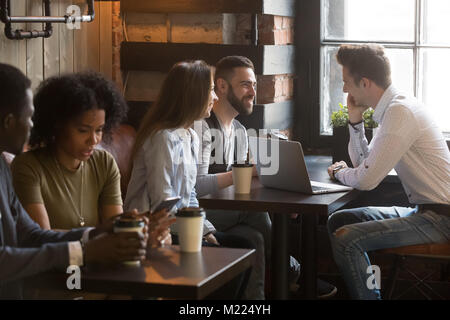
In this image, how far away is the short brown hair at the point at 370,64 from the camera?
3457 mm

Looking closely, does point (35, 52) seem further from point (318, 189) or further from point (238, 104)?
point (318, 189)

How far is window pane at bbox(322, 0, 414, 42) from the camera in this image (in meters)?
4.50

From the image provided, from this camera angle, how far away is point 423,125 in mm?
3234

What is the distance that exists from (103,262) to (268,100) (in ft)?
7.83

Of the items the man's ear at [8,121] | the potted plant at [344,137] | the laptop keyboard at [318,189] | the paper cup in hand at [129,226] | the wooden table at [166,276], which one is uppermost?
the man's ear at [8,121]

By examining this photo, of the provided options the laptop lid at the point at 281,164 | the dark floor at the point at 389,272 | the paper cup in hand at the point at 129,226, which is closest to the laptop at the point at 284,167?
the laptop lid at the point at 281,164

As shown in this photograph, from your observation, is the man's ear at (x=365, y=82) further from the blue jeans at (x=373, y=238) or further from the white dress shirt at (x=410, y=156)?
the blue jeans at (x=373, y=238)

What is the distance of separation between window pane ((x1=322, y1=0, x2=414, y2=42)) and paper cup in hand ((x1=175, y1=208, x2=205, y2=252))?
2.70 m

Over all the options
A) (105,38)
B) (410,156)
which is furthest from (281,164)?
(105,38)

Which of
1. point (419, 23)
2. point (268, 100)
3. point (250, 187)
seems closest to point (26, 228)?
point (250, 187)

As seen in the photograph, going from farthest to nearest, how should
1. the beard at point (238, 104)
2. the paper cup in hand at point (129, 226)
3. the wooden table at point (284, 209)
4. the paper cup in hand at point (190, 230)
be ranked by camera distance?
the beard at point (238, 104) → the wooden table at point (284, 209) → the paper cup in hand at point (190, 230) → the paper cup in hand at point (129, 226)

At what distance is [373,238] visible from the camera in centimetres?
320

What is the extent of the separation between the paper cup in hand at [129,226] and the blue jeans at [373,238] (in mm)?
1395

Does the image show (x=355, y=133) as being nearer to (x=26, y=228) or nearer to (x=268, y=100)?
(x=268, y=100)
